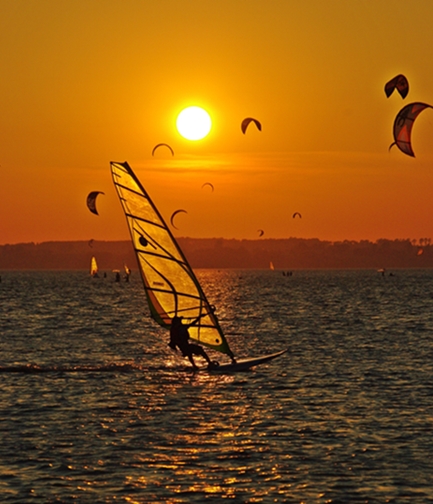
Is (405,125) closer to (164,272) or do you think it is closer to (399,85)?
(399,85)

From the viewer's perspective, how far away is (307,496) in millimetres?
17281

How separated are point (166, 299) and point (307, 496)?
50.6ft

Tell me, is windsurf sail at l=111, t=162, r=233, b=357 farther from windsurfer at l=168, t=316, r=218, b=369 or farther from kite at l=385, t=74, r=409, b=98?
kite at l=385, t=74, r=409, b=98

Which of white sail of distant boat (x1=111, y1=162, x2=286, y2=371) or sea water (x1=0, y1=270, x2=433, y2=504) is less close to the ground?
white sail of distant boat (x1=111, y1=162, x2=286, y2=371)

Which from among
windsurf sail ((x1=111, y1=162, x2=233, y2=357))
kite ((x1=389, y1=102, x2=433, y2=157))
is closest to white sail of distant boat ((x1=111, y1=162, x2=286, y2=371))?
windsurf sail ((x1=111, y1=162, x2=233, y2=357))

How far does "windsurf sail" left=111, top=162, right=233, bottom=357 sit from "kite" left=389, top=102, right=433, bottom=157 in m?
9.89

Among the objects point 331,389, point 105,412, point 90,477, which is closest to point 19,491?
point 90,477

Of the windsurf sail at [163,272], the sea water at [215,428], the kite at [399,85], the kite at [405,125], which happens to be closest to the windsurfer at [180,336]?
the sea water at [215,428]

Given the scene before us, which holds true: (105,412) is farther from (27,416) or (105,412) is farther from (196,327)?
(196,327)

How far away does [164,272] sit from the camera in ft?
105

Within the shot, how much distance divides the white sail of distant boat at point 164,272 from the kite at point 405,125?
989cm

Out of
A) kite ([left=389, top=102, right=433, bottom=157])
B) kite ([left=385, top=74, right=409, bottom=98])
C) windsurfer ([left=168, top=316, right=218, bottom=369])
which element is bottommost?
windsurfer ([left=168, top=316, right=218, bottom=369])

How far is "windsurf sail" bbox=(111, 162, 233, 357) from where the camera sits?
31.5 meters

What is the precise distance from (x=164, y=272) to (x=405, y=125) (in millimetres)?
12416
